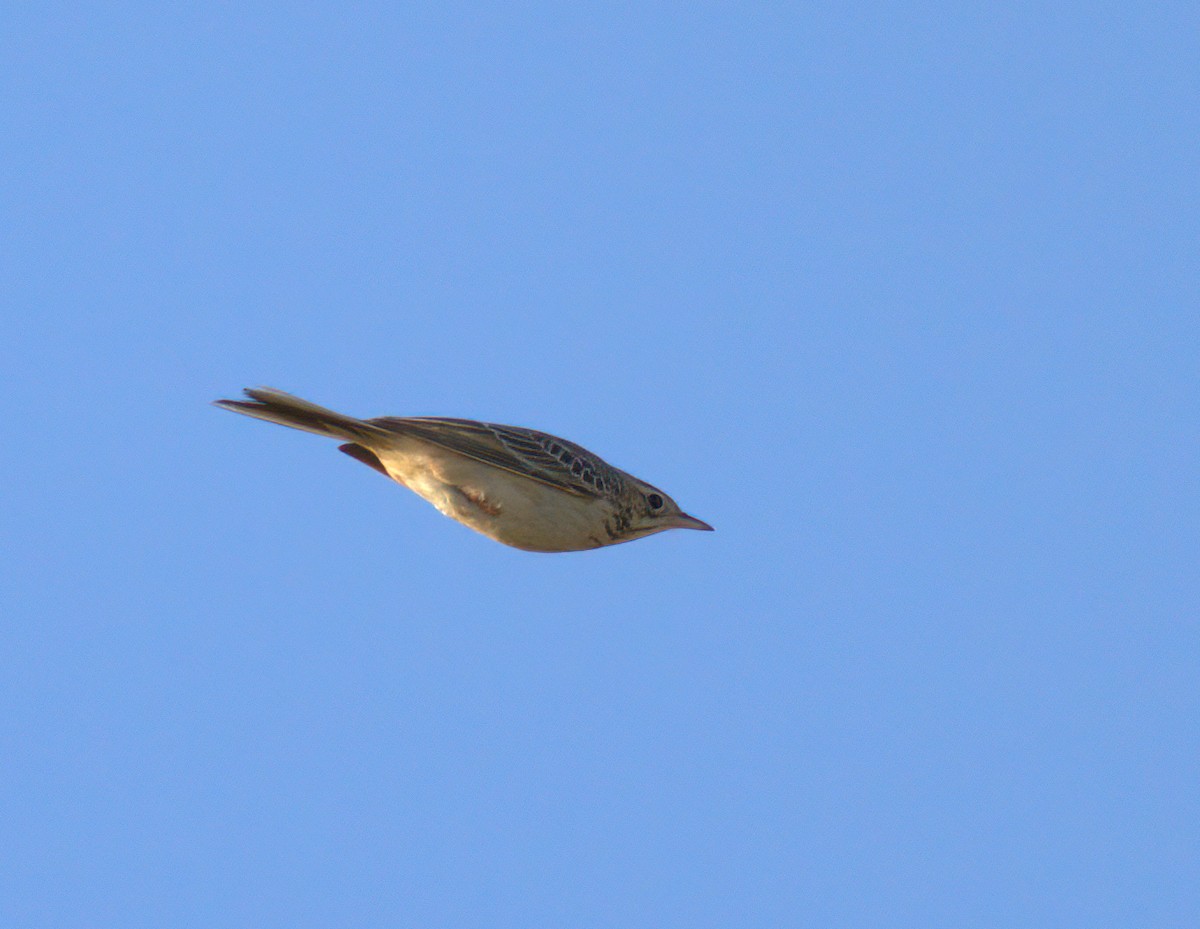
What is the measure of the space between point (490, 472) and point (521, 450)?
47 centimetres

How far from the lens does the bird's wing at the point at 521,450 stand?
12.7m

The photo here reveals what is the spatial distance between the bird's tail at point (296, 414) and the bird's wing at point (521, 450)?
0.24 meters

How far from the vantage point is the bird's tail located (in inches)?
468

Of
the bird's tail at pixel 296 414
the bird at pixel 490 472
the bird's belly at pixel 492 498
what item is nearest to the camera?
the bird's tail at pixel 296 414

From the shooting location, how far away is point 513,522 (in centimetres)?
1297

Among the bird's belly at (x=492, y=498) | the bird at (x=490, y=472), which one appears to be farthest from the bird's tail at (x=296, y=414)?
the bird's belly at (x=492, y=498)

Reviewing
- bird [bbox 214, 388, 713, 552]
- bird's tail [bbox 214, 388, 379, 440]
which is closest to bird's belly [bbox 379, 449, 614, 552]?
bird [bbox 214, 388, 713, 552]

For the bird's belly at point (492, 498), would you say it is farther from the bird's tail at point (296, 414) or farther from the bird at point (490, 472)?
the bird's tail at point (296, 414)

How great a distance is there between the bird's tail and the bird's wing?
0.79 feet

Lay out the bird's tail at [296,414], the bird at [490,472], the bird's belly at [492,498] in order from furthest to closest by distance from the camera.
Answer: the bird's belly at [492,498] < the bird at [490,472] < the bird's tail at [296,414]

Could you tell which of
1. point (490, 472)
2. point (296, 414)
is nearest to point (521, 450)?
point (490, 472)

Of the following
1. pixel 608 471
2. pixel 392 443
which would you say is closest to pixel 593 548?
pixel 608 471

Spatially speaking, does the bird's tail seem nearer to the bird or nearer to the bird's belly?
the bird

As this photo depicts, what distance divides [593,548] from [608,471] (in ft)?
2.56
